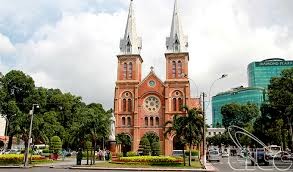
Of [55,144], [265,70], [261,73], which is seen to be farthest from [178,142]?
[265,70]

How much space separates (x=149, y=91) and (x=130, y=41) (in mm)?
11658

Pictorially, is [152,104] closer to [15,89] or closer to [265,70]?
[15,89]

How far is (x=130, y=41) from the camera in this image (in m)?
74.4

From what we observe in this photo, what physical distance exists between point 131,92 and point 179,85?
987 centimetres

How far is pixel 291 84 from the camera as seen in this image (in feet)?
136

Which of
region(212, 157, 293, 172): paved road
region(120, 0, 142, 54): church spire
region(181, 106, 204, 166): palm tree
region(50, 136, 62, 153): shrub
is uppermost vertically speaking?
region(120, 0, 142, 54): church spire

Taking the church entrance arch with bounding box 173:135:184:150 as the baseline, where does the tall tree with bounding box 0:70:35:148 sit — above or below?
above

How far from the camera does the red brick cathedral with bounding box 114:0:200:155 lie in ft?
228

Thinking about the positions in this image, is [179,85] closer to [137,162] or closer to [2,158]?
[137,162]

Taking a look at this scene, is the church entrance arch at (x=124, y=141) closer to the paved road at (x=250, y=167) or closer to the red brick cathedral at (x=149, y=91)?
the red brick cathedral at (x=149, y=91)

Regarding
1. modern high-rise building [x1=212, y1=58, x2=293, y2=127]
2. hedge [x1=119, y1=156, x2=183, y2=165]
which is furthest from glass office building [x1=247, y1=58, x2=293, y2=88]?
hedge [x1=119, y1=156, x2=183, y2=165]

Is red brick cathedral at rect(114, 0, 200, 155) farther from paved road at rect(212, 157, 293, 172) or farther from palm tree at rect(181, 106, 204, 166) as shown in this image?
palm tree at rect(181, 106, 204, 166)

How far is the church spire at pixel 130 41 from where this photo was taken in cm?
7456

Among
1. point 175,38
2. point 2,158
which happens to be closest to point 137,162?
point 2,158
